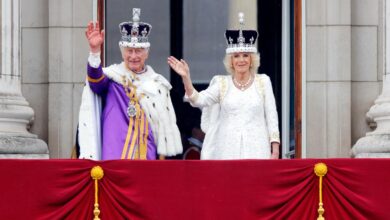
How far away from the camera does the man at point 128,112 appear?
15.2 m

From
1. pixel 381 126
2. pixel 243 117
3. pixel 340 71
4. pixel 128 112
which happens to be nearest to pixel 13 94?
pixel 128 112

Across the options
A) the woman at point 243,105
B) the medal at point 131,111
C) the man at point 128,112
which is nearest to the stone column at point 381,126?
the woman at point 243,105

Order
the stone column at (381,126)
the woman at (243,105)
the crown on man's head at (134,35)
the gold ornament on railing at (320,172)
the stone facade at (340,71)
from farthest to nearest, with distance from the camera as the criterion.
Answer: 1. the stone facade at (340,71)
2. the stone column at (381,126)
3. the woman at (243,105)
4. the crown on man's head at (134,35)
5. the gold ornament on railing at (320,172)

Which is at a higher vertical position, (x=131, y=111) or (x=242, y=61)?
(x=242, y=61)

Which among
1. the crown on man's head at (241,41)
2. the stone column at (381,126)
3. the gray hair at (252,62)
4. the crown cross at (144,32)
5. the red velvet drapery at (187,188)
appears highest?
the crown cross at (144,32)

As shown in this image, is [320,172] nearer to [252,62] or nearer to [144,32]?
[252,62]

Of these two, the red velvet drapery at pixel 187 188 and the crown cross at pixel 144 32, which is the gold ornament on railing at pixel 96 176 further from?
the crown cross at pixel 144 32

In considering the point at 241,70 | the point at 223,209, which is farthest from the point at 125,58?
the point at 223,209

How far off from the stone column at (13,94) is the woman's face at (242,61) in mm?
2522

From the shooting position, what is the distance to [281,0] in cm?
1816

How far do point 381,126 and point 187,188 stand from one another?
327cm

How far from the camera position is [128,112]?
15273 millimetres

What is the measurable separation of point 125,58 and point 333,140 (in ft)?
10.2

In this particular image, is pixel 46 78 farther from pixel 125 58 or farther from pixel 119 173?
pixel 119 173
